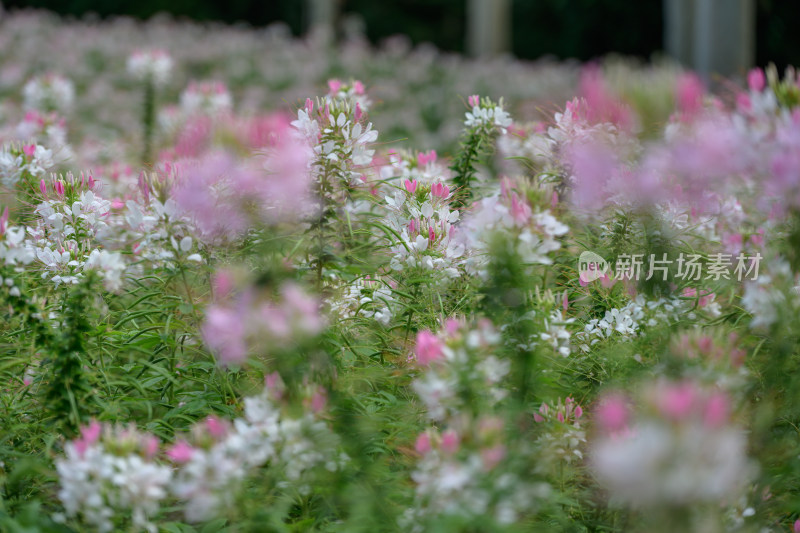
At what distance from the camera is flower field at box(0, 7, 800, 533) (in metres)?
1.43

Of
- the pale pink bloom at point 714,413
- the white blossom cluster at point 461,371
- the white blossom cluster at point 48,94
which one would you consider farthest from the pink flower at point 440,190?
the white blossom cluster at point 48,94

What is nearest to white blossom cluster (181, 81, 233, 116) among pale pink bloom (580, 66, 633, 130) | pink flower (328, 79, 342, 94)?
pink flower (328, 79, 342, 94)

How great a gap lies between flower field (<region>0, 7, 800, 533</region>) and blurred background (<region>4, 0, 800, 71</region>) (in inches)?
216

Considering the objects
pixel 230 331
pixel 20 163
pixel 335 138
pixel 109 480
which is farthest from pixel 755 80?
pixel 20 163

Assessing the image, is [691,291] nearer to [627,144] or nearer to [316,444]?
[627,144]

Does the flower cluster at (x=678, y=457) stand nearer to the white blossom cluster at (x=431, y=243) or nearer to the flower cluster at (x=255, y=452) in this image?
the flower cluster at (x=255, y=452)

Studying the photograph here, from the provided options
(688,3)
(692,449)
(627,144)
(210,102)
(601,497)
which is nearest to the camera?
(692,449)

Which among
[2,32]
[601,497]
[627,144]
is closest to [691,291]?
[627,144]

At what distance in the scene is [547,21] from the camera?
16.9 meters

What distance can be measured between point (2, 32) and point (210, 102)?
6448 millimetres

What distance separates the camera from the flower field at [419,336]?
56.4 inches

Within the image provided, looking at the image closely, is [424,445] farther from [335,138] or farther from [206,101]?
[206,101]

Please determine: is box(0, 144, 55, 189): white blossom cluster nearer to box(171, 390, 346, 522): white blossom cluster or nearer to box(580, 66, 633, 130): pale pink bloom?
box(171, 390, 346, 522): white blossom cluster

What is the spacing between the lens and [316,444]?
4.99ft
